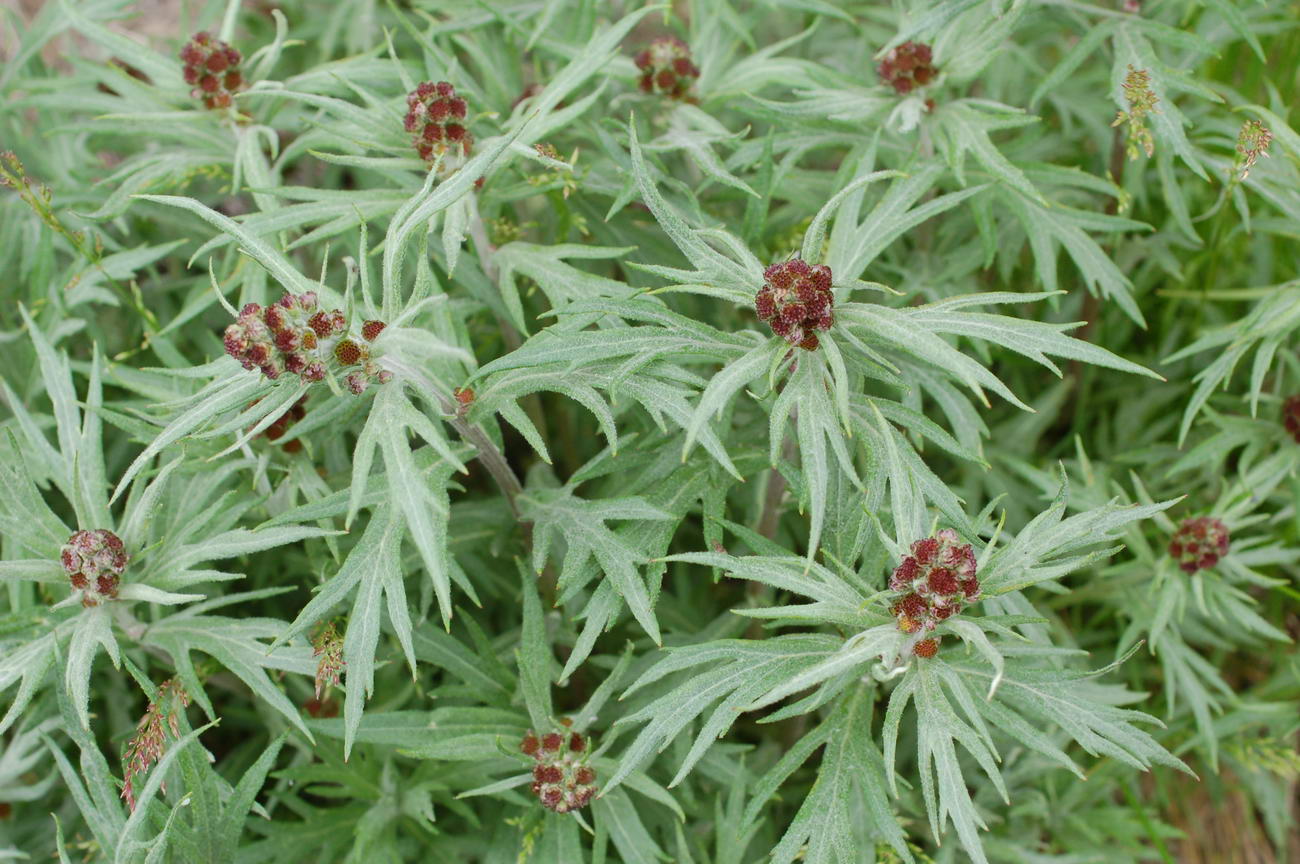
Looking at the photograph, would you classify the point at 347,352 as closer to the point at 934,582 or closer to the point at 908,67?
the point at 934,582

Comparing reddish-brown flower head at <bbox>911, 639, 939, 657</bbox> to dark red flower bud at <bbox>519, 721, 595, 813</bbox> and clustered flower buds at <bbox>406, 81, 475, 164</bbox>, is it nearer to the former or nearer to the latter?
dark red flower bud at <bbox>519, 721, 595, 813</bbox>

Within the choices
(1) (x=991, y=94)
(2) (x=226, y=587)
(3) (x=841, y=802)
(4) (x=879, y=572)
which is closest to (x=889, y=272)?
(1) (x=991, y=94)

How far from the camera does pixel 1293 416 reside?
2.87 meters

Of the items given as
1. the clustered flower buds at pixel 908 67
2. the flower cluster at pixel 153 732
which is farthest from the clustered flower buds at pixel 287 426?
the clustered flower buds at pixel 908 67

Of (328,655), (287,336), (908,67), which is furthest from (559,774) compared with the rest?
(908,67)

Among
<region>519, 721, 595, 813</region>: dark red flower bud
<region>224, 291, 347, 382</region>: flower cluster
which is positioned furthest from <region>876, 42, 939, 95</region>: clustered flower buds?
<region>519, 721, 595, 813</region>: dark red flower bud

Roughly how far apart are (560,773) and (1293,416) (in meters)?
2.15

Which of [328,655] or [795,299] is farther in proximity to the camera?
[328,655]

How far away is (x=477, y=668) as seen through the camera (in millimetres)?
2562

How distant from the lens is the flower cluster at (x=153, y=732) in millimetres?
2164

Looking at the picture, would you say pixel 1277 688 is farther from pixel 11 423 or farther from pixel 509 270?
pixel 11 423

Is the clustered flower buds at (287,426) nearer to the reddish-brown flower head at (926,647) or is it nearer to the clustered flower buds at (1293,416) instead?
the reddish-brown flower head at (926,647)

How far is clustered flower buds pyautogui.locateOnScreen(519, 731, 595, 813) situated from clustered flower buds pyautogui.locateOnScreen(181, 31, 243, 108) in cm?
178

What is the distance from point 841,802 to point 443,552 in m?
0.91
